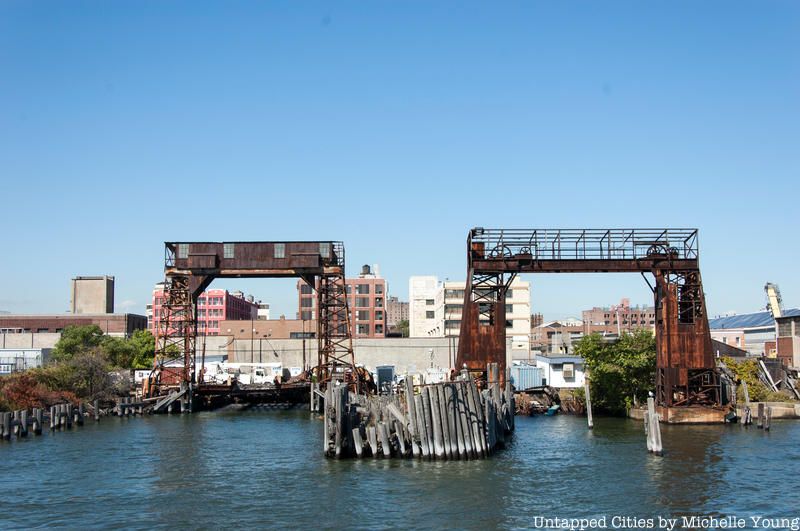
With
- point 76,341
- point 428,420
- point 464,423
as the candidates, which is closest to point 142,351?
point 76,341

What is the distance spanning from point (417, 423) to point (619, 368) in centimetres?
2644

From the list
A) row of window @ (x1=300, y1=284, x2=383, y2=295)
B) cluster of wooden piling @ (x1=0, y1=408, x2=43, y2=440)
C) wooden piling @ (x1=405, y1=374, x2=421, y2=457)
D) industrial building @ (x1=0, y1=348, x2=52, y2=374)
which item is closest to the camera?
wooden piling @ (x1=405, y1=374, x2=421, y2=457)

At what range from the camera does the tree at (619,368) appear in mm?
58094

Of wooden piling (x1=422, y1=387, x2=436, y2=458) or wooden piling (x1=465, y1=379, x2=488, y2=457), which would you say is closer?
wooden piling (x1=422, y1=387, x2=436, y2=458)

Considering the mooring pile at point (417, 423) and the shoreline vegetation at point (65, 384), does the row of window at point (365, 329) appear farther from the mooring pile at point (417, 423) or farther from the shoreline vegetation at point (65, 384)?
the mooring pile at point (417, 423)

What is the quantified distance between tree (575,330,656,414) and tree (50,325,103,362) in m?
53.5

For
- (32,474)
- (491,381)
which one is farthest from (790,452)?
(32,474)

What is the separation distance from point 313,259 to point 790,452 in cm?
4098

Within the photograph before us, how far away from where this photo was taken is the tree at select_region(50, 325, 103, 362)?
9012 centimetres

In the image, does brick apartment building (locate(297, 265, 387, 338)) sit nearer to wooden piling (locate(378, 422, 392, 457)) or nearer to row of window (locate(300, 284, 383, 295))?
row of window (locate(300, 284, 383, 295))

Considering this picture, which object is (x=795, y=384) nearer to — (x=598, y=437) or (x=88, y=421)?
(x=598, y=437)

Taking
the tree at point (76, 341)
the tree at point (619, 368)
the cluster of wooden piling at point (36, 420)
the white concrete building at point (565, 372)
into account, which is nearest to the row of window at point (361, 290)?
the tree at point (76, 341)

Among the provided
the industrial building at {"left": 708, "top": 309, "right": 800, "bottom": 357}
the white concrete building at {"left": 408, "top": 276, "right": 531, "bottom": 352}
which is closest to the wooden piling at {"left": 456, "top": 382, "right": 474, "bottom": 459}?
the white concrete building at {"left": 408, "top": 276, "right": 531, "bottom": 352}

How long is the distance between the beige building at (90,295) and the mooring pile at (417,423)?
127595 millimetres
